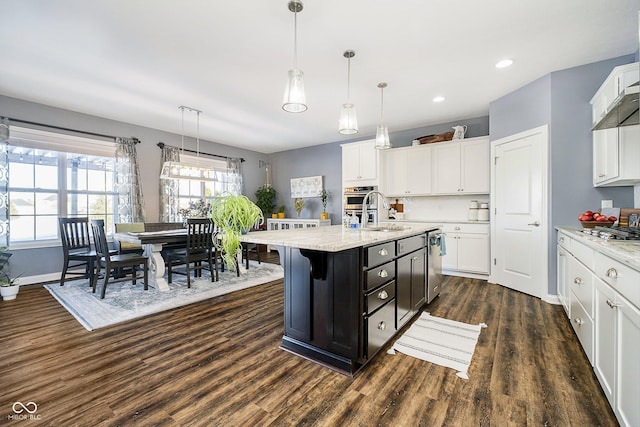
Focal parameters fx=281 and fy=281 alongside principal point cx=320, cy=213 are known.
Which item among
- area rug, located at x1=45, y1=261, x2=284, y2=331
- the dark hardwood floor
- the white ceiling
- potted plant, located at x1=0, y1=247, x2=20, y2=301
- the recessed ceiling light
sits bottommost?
the dark hardwood floor

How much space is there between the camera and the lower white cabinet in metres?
1.19

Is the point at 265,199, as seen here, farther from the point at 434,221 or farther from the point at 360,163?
the point at 434,221

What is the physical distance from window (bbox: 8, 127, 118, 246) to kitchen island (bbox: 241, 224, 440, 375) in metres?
4.30

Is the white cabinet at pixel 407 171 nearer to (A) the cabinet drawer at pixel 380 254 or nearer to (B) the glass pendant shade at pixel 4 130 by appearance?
(A) the cabinet drawer at pixel 380 254

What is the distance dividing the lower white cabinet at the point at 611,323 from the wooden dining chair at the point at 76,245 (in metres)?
5.03

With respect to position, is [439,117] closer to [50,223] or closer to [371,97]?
[371,97]

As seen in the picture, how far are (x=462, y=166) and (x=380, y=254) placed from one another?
3.30 m

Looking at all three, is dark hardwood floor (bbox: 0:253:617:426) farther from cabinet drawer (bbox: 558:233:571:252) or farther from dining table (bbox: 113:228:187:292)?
dining table (bbox: 113:228:187:292)

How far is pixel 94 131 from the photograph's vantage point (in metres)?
4.64

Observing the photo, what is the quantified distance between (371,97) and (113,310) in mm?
4035

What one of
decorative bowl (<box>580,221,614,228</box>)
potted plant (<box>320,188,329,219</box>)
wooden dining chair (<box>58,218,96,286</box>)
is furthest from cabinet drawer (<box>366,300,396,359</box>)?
potted plant (<box>320,188,329,219</box>)

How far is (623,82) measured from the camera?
90.7 inches

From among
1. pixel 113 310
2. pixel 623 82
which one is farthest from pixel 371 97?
pixel 113 310

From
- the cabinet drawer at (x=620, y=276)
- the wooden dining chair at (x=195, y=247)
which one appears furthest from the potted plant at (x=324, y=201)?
the cabinet drawer at (x=620, y=276)
